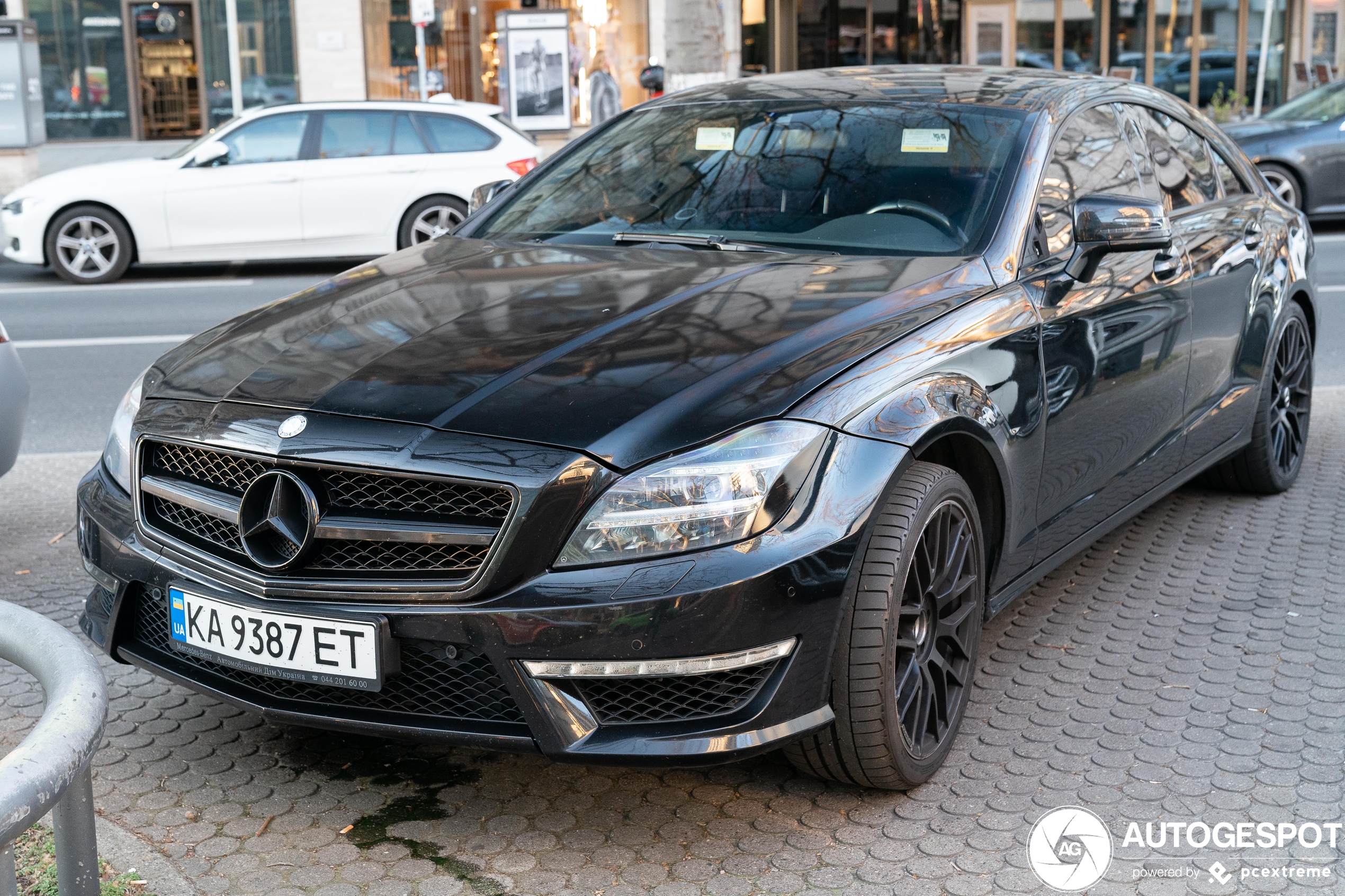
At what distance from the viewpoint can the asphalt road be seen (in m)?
7.39

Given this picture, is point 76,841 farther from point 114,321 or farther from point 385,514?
point 114,321

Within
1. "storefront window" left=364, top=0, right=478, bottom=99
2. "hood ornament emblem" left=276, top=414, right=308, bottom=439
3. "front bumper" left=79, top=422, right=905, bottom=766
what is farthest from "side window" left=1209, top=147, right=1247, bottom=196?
"storefront window" left=364, top=0, right=478, bottom=99

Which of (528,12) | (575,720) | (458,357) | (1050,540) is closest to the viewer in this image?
(575,720)

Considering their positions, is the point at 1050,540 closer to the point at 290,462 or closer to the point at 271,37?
the point at 290,462

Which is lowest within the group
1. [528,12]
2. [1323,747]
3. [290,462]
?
[1323,747]

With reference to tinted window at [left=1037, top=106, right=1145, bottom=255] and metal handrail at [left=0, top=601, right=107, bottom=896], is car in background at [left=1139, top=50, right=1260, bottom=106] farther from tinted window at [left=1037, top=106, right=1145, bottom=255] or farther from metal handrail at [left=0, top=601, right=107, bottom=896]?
metal handrail at [left=0, top=601, right=107, bottom=896]

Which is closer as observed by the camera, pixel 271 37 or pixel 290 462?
pixel 290 462

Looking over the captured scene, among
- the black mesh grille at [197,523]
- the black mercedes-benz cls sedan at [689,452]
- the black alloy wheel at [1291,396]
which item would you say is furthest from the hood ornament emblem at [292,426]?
the black alloy wheel at [1291,396]

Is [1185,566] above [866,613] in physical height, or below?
below

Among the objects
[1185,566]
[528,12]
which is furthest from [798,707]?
[528,12]

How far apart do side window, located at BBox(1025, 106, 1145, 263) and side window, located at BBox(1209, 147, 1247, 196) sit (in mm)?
901

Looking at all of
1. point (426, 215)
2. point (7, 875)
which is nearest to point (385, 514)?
point (7, 875)

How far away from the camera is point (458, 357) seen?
10.2 feet

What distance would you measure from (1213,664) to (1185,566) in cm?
93
